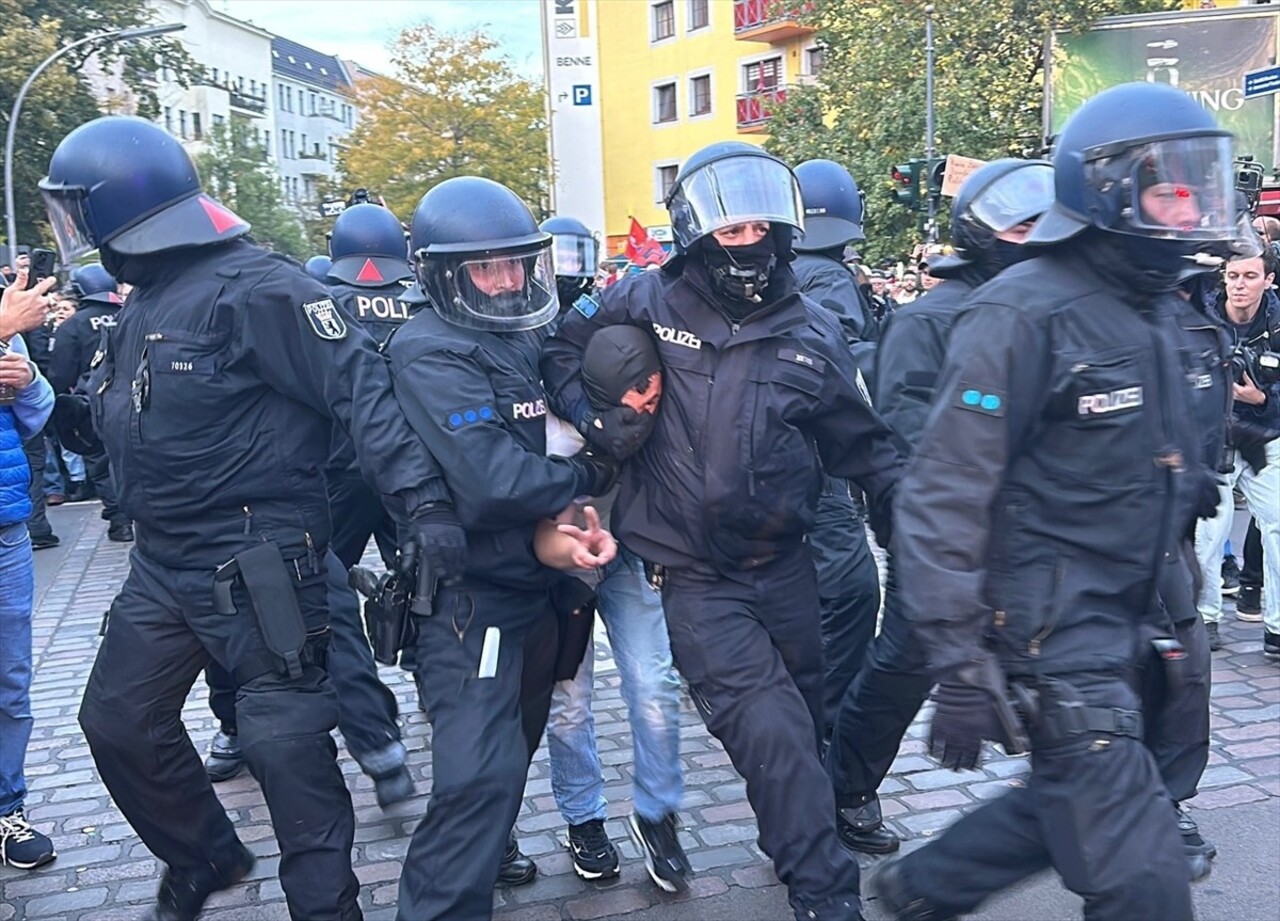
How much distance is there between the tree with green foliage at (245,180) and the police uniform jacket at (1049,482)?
1845 inches

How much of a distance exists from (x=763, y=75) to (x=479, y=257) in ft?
126

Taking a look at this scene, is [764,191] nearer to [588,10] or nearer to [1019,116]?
[1019,116]

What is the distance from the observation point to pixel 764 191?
354cm

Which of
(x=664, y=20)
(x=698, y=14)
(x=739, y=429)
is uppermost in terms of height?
(x=664, y=20)

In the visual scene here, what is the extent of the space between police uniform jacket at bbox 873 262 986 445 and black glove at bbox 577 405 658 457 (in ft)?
2.68

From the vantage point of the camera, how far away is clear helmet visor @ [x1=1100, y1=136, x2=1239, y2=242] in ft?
8.96

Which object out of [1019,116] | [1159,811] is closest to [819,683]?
[1159,811]

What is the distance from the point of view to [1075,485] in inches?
109

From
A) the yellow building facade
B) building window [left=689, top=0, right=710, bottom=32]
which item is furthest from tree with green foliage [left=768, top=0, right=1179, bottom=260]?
building window [left=689, top=0, right=710, bottom=32]

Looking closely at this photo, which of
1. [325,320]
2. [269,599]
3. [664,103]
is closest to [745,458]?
[325,320]

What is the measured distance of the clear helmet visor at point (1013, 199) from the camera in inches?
157

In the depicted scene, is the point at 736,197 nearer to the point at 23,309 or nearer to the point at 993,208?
the point at 993,208

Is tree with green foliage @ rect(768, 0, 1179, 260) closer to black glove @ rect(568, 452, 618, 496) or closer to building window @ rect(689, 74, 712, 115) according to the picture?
building window @ rect(689, 74, 712, 115)

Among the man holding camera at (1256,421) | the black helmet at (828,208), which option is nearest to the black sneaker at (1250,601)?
the man holding camera at (1256,421)
